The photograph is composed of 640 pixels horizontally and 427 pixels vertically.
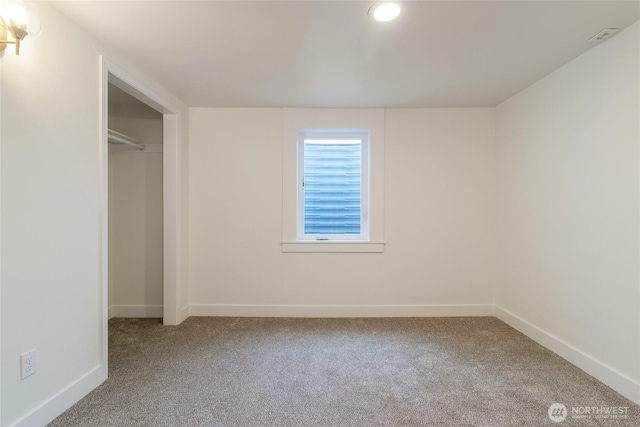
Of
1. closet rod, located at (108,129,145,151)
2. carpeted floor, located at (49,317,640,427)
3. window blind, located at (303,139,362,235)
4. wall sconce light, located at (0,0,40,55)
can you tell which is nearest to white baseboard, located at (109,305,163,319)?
carpeted floor, located at (49,317,640,427)

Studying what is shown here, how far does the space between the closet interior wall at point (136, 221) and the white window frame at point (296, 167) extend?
4.50 ft

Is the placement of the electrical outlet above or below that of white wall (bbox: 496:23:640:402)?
below

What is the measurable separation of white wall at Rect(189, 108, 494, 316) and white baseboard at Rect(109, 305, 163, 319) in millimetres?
414

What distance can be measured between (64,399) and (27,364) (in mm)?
362

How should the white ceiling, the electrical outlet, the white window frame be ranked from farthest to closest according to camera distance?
the white window frame < the white ceiling < the electrical outlet

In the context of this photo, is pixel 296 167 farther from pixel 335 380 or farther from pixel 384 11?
pixel 335 380

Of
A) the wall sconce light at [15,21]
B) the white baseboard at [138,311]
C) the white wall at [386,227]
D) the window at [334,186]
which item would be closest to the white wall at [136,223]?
the white baseboard at [138,311]

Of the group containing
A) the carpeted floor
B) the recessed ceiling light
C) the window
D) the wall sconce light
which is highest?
the recessed ceiling light

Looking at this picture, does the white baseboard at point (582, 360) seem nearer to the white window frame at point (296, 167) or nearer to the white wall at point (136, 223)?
the white window frame at point (296, 167)

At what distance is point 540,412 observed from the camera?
1.62 meters

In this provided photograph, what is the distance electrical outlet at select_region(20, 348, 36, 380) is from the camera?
4.59ft

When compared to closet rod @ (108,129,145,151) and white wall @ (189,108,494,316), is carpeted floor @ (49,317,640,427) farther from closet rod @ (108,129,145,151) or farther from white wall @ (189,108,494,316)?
closet rod @ (108,129,145,151)

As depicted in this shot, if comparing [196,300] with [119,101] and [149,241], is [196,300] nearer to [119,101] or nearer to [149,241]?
[149,241]

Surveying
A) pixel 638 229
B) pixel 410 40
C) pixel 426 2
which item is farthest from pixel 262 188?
pixel 638 229
